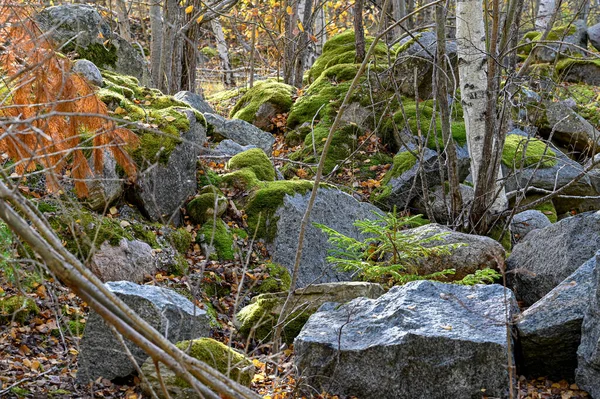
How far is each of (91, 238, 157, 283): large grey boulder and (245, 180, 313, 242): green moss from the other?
1.37 meters

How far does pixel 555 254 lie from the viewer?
557cm

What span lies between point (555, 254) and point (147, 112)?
4343 mm

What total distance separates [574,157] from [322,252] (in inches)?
233

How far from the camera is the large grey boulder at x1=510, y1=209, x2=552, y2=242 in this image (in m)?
7.92

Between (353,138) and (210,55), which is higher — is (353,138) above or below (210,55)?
below

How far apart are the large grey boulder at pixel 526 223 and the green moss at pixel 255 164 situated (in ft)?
9.42

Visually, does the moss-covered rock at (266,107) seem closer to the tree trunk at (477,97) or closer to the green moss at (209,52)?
the tree trunk at (477,97)

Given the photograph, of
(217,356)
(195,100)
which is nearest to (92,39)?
(195,100)

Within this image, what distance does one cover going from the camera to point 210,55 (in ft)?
71.1

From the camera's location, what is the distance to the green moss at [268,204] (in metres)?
7.09

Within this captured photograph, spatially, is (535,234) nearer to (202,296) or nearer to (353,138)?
(202,296)

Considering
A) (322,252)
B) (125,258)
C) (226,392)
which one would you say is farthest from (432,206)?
(226,392)

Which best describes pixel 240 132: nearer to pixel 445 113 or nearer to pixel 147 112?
pixel 147 112

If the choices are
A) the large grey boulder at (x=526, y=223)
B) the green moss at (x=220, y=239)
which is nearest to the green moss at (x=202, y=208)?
the green moss at (x=220, y=239)
